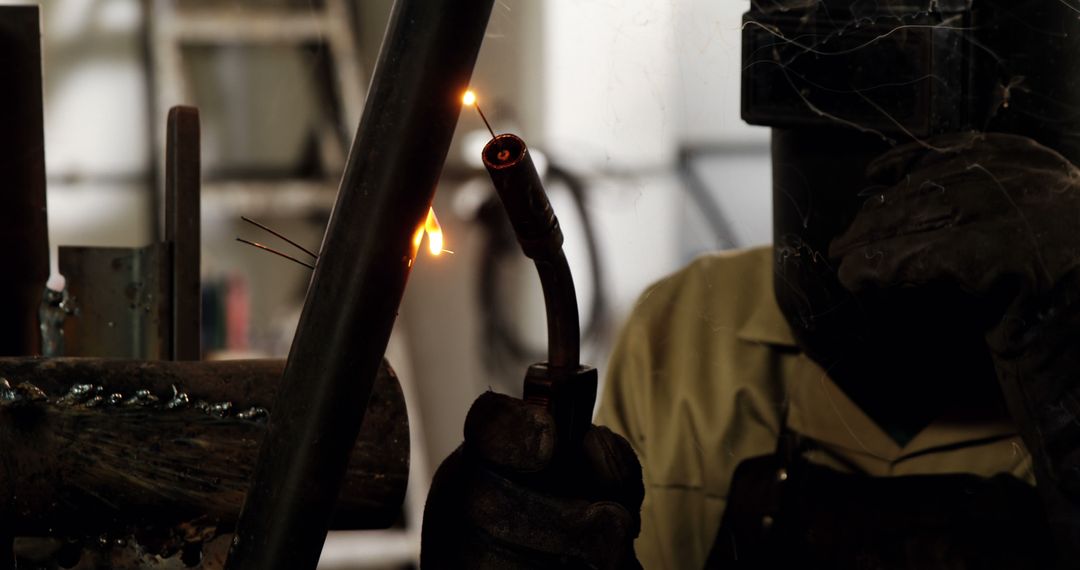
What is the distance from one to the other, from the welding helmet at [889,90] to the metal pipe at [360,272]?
307 millimetres

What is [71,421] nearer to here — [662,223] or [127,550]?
[127,550]

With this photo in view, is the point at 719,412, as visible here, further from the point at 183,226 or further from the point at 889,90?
the point at 183,226

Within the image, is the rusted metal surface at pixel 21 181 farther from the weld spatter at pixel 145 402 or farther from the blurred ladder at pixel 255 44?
the blurred ladder at pixel 255 44

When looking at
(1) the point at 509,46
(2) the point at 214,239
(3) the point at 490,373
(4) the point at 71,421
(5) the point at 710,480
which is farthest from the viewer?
(2) the point at 214,239

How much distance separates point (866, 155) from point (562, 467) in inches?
13.1

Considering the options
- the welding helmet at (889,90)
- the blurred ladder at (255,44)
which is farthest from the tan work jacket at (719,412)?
the blurred ladder at (255,44)

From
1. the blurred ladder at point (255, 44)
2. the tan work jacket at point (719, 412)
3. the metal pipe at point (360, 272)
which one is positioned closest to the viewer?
the metal pipe at point (360, 272)

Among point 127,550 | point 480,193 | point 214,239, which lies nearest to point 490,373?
point 480,193

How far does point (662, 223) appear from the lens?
3.24 ft

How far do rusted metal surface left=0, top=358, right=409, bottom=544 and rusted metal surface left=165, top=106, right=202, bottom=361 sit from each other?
0.13m

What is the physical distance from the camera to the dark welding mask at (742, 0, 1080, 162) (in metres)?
0.78

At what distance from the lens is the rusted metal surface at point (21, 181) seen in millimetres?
890

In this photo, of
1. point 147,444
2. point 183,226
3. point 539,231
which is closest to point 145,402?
point 147,444

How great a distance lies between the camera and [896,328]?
2.94ft
